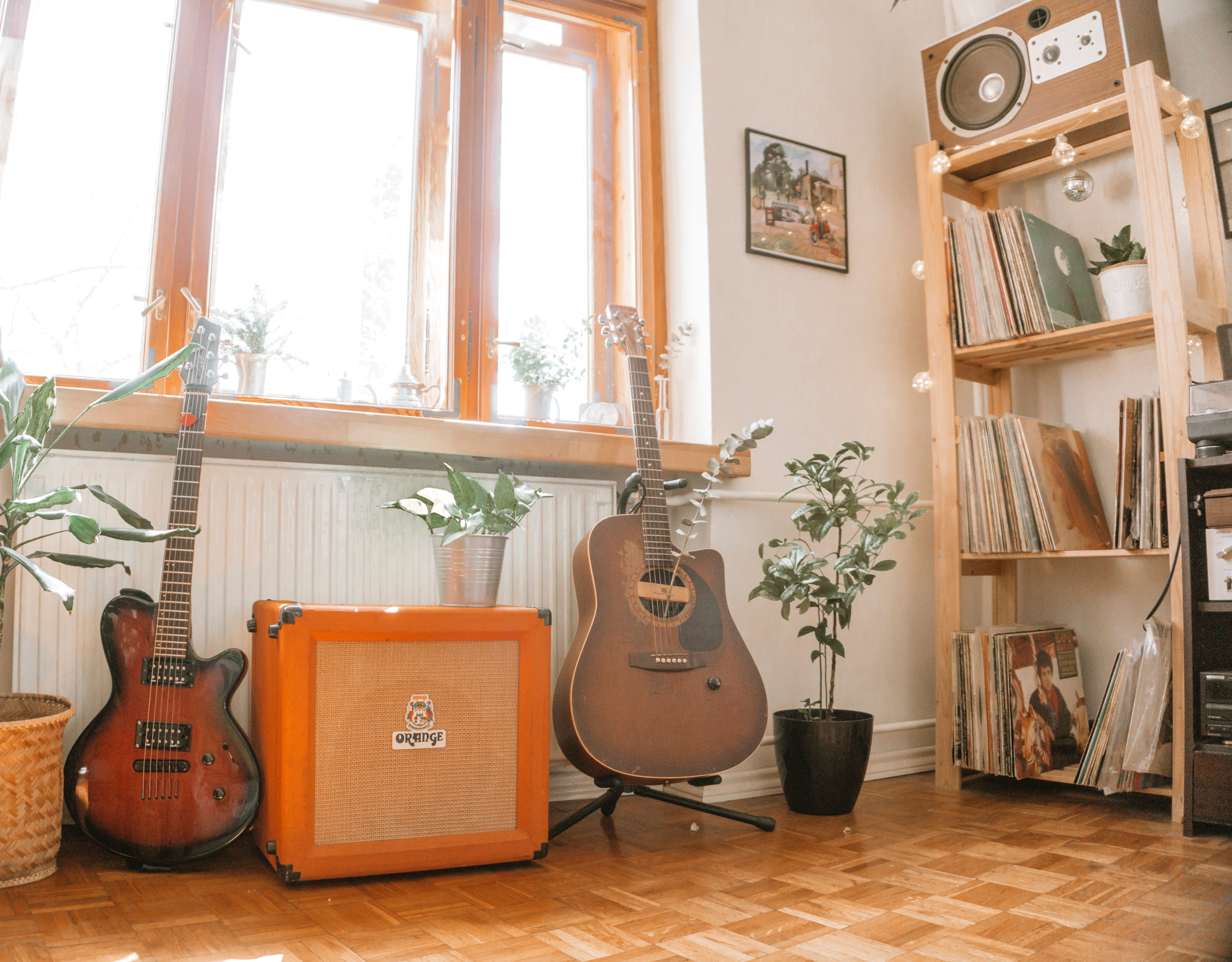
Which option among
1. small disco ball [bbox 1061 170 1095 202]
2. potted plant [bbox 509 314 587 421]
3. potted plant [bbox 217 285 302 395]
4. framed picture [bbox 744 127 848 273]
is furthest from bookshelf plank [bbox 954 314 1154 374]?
potted plant [bbox 217 285 302 395]

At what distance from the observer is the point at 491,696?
1.64 metres

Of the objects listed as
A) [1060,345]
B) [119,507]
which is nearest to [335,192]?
[119,507]

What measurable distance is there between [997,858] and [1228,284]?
1575 millimetres

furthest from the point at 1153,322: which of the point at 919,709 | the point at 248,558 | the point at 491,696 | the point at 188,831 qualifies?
the point at 188,831

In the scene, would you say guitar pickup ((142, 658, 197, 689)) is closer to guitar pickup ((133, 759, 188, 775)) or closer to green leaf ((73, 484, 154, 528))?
guitar pickup ((133, 759, 188, 775))

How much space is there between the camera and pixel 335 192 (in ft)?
7.45

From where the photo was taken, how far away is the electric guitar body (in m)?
1.51

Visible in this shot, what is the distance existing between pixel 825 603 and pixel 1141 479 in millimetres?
796

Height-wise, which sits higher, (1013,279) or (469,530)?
(1013,279)

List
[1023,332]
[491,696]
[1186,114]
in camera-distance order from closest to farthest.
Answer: [491,696] < [1186,114] < [1023,332]

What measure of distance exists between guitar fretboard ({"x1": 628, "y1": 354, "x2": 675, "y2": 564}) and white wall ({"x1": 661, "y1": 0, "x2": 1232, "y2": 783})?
352 millimetres

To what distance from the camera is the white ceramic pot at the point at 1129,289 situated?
2174 mm

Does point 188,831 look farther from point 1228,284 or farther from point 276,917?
point 1228,284

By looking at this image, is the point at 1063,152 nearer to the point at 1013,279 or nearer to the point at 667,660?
the point at 1013,279
